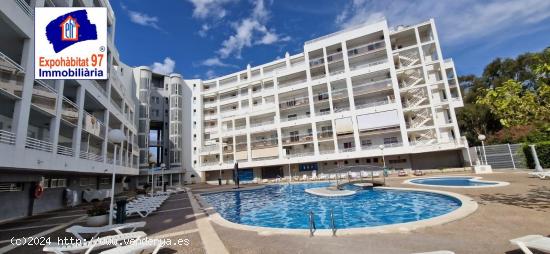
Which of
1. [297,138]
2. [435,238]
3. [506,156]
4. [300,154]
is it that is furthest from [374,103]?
[435,238]

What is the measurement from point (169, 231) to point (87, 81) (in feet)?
54.0

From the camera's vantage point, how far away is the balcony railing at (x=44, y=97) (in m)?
11.9

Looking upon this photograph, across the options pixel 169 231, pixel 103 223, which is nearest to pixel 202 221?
pixel 169 231

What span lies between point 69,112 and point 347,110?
33.4m

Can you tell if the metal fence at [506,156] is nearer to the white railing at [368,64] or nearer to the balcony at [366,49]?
the white railing at [368,64]

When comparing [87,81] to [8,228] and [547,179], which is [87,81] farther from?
[547,179]

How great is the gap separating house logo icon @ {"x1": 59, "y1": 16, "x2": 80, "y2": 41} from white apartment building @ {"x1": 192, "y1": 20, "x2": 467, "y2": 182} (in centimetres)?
3243

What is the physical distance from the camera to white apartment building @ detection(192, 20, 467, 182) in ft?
111

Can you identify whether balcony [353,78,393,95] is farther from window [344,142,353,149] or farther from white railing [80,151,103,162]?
white railing [80,151,103,162]

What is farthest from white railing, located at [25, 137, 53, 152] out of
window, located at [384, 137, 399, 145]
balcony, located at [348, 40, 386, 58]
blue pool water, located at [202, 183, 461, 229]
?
balcony, located at [348, 40, 386, 58]

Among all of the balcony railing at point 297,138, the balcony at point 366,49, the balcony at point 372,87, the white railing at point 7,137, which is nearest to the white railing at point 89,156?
the white railing at point 7,137

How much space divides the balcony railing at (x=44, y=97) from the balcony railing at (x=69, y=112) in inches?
61.5

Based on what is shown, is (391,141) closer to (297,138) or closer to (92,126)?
(297,138)

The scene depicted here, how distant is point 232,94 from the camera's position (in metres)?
53.3
